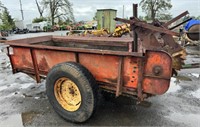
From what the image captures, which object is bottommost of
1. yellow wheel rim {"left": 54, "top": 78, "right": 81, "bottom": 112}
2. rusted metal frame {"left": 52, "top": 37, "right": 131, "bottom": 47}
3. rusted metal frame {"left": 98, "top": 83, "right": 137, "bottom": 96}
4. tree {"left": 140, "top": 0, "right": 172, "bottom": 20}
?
yellow wheel rim {"left": 54, "top": 78, "right": 81, "bottom": 112}

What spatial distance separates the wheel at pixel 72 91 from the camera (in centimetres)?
297

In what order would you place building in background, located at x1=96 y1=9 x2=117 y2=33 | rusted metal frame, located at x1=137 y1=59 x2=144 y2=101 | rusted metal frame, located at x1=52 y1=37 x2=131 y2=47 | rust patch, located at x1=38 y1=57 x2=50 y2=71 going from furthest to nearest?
building in background, located at x1=96 y1=9 x2=117 y2=33 < rusted metal frame, located at x1=52 y1=37 x2=131 y2=47 < rust patch, located at x1=38 y1=57 x2=50 y2=71 < rusted metal frame, located at x1=137 y1=59 x2=144 y2=101

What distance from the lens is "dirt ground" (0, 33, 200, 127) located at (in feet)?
11.0

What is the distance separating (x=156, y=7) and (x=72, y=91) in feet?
117

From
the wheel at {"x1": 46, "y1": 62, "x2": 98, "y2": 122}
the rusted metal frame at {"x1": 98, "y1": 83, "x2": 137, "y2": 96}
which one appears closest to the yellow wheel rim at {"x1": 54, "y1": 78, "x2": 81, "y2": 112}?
the wheel at {"x1": 46, "y1": 62, "x2": 98, "y2": 122}

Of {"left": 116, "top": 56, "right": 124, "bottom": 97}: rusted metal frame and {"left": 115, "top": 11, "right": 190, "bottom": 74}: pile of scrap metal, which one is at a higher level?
{"left": 115, "top": 11, "right": 190, "bottom": 74}: pile of scrap metal

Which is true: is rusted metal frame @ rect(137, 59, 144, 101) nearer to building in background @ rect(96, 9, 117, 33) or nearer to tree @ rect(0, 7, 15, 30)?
building in background @ rect(96, 9, 117, 33)

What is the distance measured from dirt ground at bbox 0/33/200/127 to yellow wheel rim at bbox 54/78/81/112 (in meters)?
0.27

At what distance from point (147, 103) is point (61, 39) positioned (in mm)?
2705

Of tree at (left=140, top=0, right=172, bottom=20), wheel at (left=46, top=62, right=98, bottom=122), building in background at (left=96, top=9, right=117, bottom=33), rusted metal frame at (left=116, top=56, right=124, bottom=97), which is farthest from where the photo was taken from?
tree at (left=140, top=0, right=172, bottom=20)

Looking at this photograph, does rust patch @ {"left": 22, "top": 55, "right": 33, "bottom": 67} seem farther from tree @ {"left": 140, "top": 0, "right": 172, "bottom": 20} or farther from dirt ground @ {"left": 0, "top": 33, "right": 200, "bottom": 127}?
tree @ {"left": 140, "top": 0, "right": 172, "bottom": 20}

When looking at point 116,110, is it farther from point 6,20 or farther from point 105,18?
point 6,20

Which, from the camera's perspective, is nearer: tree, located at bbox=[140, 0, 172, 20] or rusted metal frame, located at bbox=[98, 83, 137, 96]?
rusted metal frame, located at bbox=[98, 83, 137, 96]

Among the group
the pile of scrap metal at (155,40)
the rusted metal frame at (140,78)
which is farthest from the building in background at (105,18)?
the rusted metal frame at (140,78)
